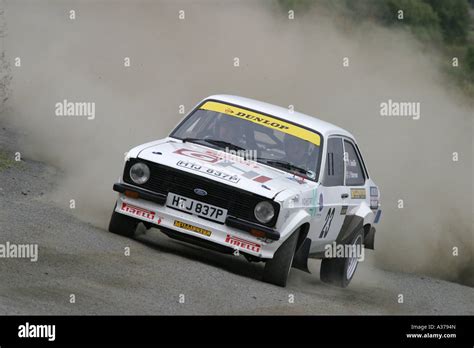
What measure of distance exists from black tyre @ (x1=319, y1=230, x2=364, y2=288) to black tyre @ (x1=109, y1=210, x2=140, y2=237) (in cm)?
231

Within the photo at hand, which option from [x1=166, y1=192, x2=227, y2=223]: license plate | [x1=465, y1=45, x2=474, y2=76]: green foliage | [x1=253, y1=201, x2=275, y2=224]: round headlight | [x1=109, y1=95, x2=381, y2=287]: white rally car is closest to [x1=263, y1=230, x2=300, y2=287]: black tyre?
[x1=109, y1=95, x2=381, y2=287]: white rally car

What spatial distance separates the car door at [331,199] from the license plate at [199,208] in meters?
1.09

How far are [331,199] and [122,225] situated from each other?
2119mm

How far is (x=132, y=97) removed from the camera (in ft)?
63.6

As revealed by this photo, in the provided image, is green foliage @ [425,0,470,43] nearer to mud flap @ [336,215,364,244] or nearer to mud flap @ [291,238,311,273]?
mud flap @ [336,215,364,244]

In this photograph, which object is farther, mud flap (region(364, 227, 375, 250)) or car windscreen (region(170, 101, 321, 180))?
mud flap (region(364, 227, 375, 250))

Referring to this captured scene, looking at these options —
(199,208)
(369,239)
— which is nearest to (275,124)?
(199,208)

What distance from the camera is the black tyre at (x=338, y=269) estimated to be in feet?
38.3

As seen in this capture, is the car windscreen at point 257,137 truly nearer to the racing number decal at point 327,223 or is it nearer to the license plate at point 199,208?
the racing number decal at point 327,223

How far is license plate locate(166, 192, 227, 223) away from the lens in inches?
391

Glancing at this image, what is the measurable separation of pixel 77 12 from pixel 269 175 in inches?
510

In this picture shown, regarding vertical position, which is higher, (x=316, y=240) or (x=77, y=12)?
(x=77, y=12)

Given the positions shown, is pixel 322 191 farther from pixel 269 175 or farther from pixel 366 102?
pixel 366 102
